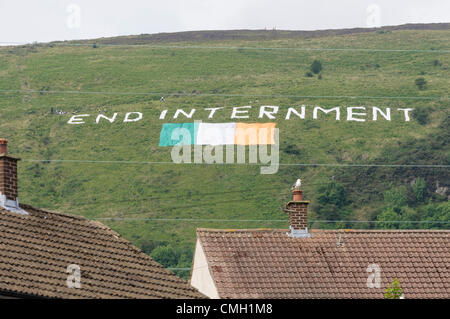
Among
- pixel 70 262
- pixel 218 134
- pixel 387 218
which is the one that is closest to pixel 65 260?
pixel 70 262

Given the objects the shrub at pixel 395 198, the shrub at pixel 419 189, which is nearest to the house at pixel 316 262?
the shrub at pixel 395 198

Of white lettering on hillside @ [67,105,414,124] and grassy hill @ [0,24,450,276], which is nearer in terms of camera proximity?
grassy hill @ [0,24,450,276]

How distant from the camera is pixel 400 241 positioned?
39.8 meters

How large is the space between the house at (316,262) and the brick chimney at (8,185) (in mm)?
8934

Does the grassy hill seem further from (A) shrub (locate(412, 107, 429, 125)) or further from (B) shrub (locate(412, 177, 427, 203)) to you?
(A) shrub (locate(412, 107, 429, 125))

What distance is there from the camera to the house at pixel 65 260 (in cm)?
2608

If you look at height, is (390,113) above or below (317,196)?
above

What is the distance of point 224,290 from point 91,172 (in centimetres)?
14221

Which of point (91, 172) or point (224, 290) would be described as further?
point (91, 172)

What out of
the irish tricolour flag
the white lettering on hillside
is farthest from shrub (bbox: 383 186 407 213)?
the irish tricolour flag

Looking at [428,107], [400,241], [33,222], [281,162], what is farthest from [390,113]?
[33,222]

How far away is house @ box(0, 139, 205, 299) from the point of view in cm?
2608
